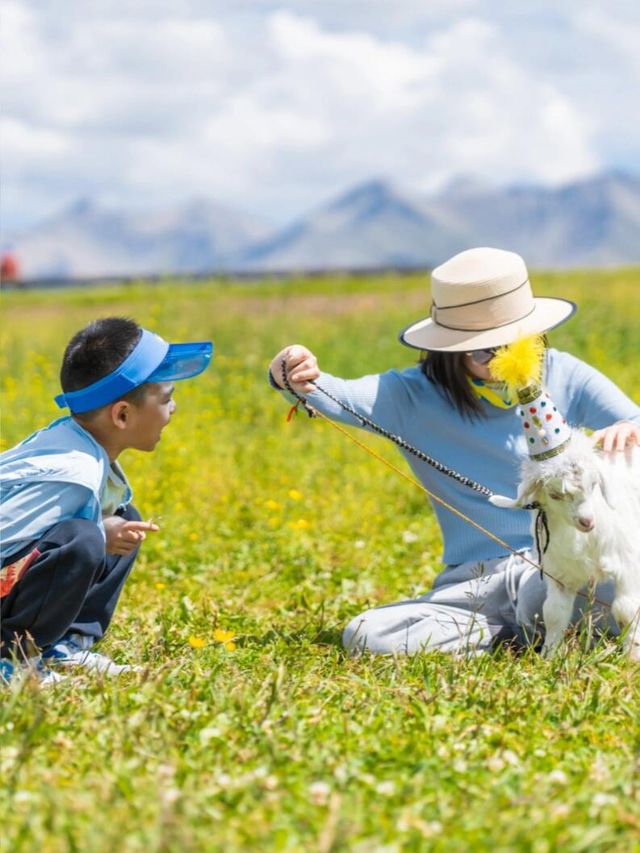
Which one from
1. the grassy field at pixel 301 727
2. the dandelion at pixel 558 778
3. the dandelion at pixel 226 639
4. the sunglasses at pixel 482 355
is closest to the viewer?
the grassy field at pixel 301 727

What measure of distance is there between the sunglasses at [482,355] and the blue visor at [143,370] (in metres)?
0.94

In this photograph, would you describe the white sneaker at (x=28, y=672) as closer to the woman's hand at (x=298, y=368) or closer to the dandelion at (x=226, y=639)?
the dandelion at (x=226, y=639)

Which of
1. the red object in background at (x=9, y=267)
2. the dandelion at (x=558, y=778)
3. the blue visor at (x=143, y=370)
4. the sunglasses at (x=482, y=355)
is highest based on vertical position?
the blue visor at (x=143, y=370)

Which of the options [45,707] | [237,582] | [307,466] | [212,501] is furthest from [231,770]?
[307,466]

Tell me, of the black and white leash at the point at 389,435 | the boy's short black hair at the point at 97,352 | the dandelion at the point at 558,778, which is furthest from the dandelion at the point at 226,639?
the dandelion at the point at 558,778

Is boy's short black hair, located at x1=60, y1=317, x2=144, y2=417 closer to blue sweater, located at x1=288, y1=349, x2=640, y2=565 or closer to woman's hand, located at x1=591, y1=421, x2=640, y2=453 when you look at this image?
blue sweater, located at x1=288, y1=349, x2=640, y2=565

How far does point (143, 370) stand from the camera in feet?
11.4

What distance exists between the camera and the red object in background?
32.8 metres

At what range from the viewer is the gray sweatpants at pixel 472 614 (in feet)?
12.0

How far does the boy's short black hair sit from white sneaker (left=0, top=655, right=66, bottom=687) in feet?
2.83

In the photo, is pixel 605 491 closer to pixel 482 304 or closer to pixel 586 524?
pixel 586 524

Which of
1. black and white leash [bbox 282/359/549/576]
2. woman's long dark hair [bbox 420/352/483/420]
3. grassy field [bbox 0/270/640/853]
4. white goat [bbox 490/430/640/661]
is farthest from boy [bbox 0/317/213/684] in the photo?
white goat [bbox 490/430/640/661]

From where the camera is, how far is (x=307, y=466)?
6.87 m

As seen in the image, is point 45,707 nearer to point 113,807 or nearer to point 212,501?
point 113,807
